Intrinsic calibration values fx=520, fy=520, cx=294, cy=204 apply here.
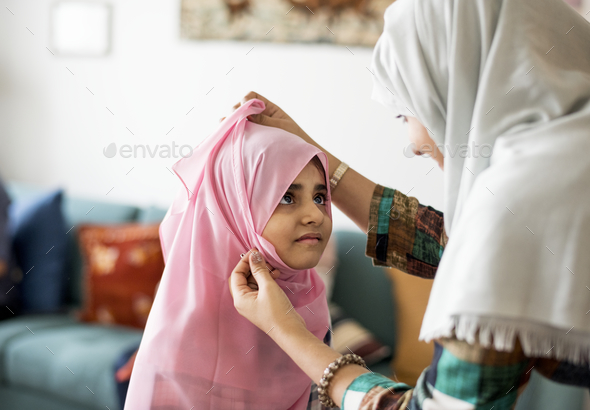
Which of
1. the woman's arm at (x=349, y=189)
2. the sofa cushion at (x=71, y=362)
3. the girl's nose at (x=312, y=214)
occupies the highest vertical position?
the woman's arm at (x=349, y=189)

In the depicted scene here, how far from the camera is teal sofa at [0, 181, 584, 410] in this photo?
77.0 inches

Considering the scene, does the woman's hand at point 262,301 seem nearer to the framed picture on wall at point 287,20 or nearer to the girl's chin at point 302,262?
the girl's chin at point 302,262

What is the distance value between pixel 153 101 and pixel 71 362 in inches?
55.9

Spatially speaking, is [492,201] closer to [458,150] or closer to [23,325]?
[458,150]

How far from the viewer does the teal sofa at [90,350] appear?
1.96 meters

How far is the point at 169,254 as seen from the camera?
38.9 inches

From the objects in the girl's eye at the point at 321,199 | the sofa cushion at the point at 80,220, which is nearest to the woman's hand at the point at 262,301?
the girl's eye at the point at 321,199

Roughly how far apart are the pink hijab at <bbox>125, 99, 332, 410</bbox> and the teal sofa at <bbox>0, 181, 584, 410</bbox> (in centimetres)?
118

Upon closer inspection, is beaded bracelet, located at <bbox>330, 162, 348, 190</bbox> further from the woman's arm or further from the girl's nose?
the girl's nose

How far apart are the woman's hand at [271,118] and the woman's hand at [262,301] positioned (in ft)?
1.02

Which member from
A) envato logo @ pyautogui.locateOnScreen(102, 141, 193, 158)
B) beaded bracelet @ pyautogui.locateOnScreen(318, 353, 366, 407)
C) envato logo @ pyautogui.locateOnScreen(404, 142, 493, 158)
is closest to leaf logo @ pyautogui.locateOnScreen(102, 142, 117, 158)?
envato logo @ pyautogui.locateOnScreen(102, 141, 193, 158)

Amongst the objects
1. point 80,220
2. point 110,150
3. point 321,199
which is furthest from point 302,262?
point 110,150

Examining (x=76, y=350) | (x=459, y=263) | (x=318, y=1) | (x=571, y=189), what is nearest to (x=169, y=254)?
(x=459, y=263)

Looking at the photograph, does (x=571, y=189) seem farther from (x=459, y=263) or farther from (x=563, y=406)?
(x=563, y=406)
